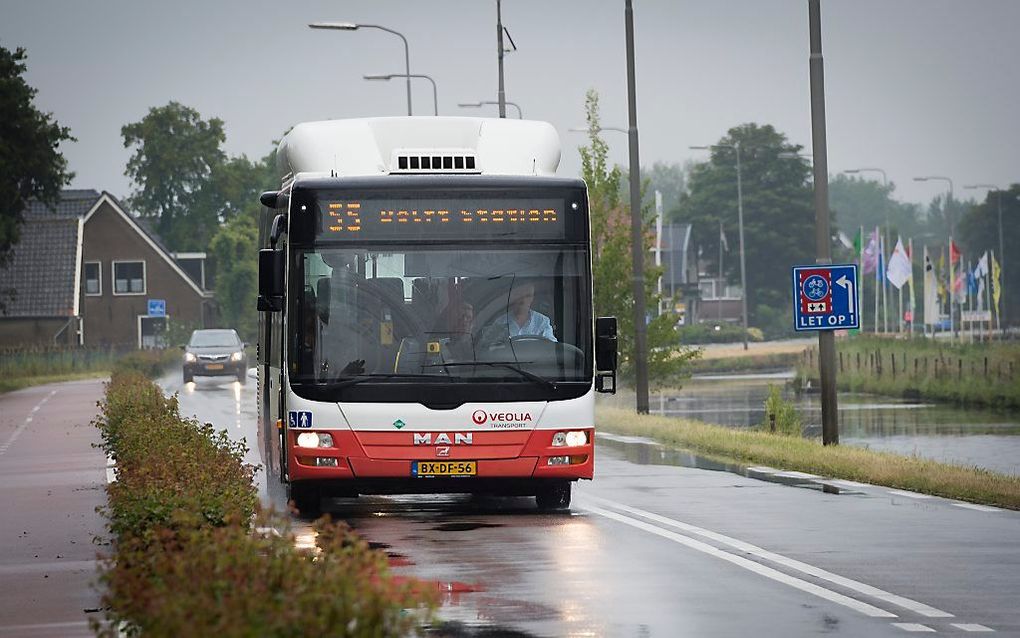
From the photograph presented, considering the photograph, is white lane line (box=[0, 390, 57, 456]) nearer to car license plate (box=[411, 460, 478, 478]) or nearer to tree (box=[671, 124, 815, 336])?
car license plate (box=[411, 460, 478, 478])

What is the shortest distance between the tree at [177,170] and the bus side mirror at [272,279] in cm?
12445

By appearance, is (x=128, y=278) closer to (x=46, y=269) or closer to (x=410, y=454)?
(x=46, y=269)

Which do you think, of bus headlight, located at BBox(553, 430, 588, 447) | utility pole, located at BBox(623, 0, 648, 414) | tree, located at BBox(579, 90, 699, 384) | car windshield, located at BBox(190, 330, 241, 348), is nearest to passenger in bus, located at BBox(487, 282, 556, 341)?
bus headlight, located at BBox(553, 430, 588, 447)

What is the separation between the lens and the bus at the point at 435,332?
17.5 metres

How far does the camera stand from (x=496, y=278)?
58.3 ft

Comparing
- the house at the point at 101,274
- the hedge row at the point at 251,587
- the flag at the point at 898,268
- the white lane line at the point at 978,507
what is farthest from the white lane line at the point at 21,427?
the house at the point at 101,274

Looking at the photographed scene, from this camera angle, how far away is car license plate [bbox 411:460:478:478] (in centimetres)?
1753

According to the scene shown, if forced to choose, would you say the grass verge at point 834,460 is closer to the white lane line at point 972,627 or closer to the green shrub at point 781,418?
the green shrub at point 781,418

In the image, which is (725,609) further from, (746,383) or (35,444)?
(746,383)

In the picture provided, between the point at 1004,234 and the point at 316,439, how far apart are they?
6676 inches

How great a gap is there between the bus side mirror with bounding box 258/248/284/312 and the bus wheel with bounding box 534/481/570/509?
10.3ft

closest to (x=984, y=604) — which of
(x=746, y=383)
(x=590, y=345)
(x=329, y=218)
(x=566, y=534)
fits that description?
(x=566, y=534)

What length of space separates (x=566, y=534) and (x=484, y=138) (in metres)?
4.14

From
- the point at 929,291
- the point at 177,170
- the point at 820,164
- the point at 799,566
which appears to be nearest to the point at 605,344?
the point at 799,566
